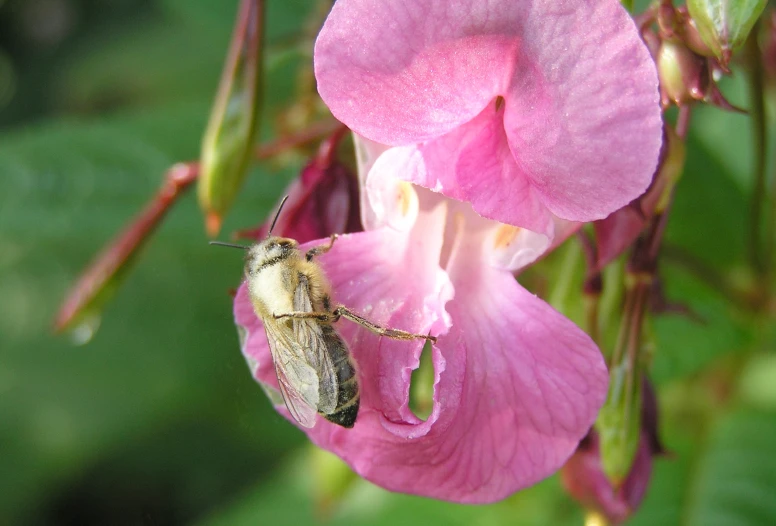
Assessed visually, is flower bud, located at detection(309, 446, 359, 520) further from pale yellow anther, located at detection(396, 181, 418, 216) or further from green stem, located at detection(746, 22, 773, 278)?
green stem, located at detection(746, 22, 773, 278)

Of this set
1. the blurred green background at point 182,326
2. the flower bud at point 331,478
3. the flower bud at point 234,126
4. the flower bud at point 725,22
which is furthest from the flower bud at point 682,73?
the flower bud at point 331,478

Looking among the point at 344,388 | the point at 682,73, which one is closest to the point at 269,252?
the point at 344,388

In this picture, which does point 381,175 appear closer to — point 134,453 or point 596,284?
point 596,284

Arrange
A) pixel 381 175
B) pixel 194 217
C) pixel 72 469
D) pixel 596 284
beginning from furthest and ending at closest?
pixel 72 469, pixel 194 217, pixel 596 284, pixel 381 175

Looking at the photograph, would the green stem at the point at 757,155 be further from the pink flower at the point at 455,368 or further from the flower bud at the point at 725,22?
the pink flower at the point at 455,368

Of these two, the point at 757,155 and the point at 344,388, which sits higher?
the point at 344,388

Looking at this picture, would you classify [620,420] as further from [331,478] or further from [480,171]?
[331,478]

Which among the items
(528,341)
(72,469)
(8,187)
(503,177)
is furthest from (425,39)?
(72,469)
